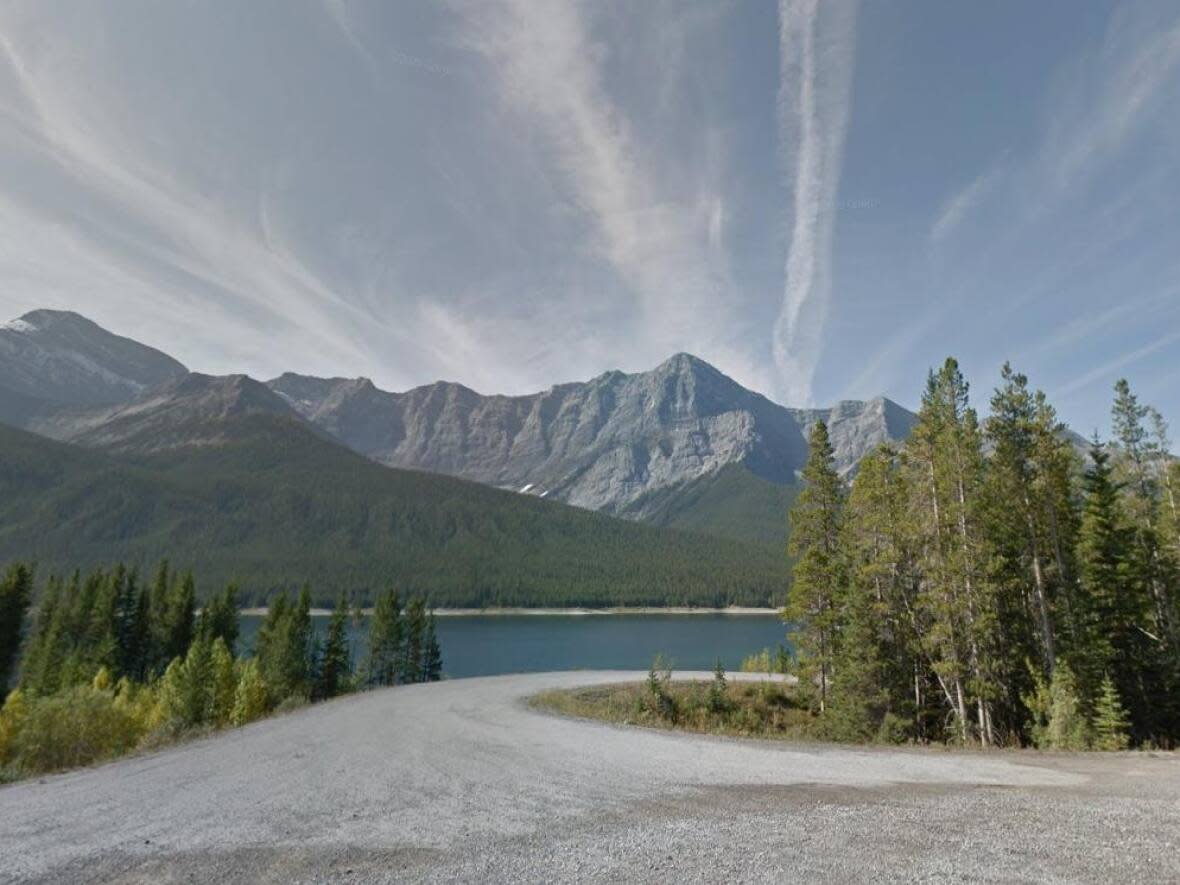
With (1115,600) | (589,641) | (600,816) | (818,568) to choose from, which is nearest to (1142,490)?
(1115,600)

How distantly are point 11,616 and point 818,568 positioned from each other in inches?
2744

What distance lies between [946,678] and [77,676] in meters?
63.7

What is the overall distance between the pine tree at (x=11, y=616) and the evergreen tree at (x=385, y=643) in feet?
101

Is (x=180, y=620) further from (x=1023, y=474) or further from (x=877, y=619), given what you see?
(x=1023, y=474)

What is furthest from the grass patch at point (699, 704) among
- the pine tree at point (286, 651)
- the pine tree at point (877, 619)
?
the pine tree at point (286, 651)

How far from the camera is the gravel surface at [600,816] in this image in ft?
23.4

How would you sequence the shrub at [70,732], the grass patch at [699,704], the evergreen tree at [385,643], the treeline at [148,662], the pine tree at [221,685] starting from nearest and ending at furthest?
the grass patch at [699,704] → the shrub at [70,732] → the treeline at [148,662] → the pine tree at [221,685] → the evergreen tree at [385,643]

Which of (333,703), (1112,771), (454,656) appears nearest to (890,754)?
(1112,771)

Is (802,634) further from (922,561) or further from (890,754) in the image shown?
(890,754)

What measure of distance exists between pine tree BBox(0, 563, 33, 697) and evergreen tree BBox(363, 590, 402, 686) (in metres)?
30.7

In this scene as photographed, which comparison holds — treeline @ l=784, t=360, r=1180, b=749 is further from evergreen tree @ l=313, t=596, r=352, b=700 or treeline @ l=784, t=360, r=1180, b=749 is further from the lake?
evergreen tree @ l=313, t=596, r=352, b=700

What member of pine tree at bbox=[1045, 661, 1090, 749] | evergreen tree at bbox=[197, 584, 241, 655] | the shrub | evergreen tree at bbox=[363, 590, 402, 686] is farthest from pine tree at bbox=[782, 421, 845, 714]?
evergreen tree at bbox=[197, 584, 241, 655]

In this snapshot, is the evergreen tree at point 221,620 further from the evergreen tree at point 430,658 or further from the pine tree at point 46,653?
the evergreen tree at point 430,658

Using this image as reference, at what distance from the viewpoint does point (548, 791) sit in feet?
Result: 37.1
